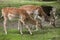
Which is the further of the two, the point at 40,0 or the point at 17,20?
the point at 40,0

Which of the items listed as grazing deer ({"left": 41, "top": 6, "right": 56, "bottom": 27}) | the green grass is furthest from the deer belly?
grazing deer ({"left": 41, "top": 6, "right": 56, "bottom": 27})

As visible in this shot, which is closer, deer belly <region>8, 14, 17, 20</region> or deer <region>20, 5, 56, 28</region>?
deer belly <region>8, 14, 17, 20</region>

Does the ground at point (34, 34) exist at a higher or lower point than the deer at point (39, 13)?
lower

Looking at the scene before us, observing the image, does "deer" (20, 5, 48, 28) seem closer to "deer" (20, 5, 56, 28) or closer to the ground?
"deer" (20, 5, 56, 28)

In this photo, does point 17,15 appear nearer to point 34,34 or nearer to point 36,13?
point 34,34

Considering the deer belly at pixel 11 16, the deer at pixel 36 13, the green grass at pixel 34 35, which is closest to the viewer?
the green grass at pixel 34 35

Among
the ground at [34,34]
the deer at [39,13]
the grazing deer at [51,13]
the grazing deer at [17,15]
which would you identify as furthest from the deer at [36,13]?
the grazing deer at [17,15]

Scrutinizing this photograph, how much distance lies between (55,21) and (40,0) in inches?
35.9

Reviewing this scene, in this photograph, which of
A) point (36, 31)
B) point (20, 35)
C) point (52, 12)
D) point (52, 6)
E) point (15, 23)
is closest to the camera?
point (20, 35)

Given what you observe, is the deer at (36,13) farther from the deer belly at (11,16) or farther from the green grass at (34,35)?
the deer belly at (11,16)

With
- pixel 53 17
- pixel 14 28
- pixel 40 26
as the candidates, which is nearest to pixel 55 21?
pixel 53 17

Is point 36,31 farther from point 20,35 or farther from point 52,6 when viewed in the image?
point 52,6

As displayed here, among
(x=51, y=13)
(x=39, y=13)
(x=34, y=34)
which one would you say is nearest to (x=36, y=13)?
(x=39, y=13)

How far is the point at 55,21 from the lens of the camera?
4.52 meters
